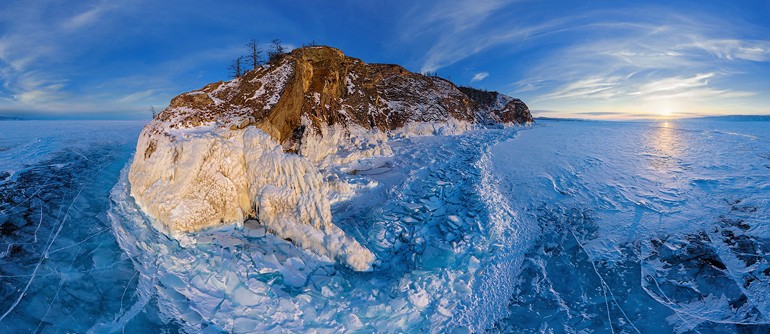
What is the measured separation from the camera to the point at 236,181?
784cm

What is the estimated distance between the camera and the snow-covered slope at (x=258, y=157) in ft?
23.2

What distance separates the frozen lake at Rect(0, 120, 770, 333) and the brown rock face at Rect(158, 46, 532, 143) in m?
4.11

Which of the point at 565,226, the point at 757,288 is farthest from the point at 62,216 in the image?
the point at 757,288

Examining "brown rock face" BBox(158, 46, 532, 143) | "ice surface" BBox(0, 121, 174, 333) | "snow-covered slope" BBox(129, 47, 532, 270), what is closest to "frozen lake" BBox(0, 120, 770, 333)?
"ice surface" BBox(0, 121, 174, 333)

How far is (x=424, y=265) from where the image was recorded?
6496mm

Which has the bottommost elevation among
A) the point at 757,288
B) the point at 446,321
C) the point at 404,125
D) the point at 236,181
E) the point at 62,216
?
the point at 446,321

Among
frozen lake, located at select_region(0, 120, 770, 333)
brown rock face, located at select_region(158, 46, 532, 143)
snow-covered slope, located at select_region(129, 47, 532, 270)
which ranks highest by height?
brown rock face, located at select_region(158, 46, 532, 143)

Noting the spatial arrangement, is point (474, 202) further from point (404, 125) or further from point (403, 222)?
point (404, 125)

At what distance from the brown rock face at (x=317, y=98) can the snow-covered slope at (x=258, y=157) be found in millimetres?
73

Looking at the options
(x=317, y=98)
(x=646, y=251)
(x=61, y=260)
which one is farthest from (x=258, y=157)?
(x=317, y=98)

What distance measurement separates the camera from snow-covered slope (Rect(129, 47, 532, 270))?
7082mm

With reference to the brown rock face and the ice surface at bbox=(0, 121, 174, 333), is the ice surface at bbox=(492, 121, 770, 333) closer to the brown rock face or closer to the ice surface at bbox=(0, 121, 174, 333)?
the ice surface at bbox=(0, 121, 174, 333)

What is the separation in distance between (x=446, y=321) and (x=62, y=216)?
980 centimetres

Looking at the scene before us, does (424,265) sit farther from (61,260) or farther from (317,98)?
(317,98)
